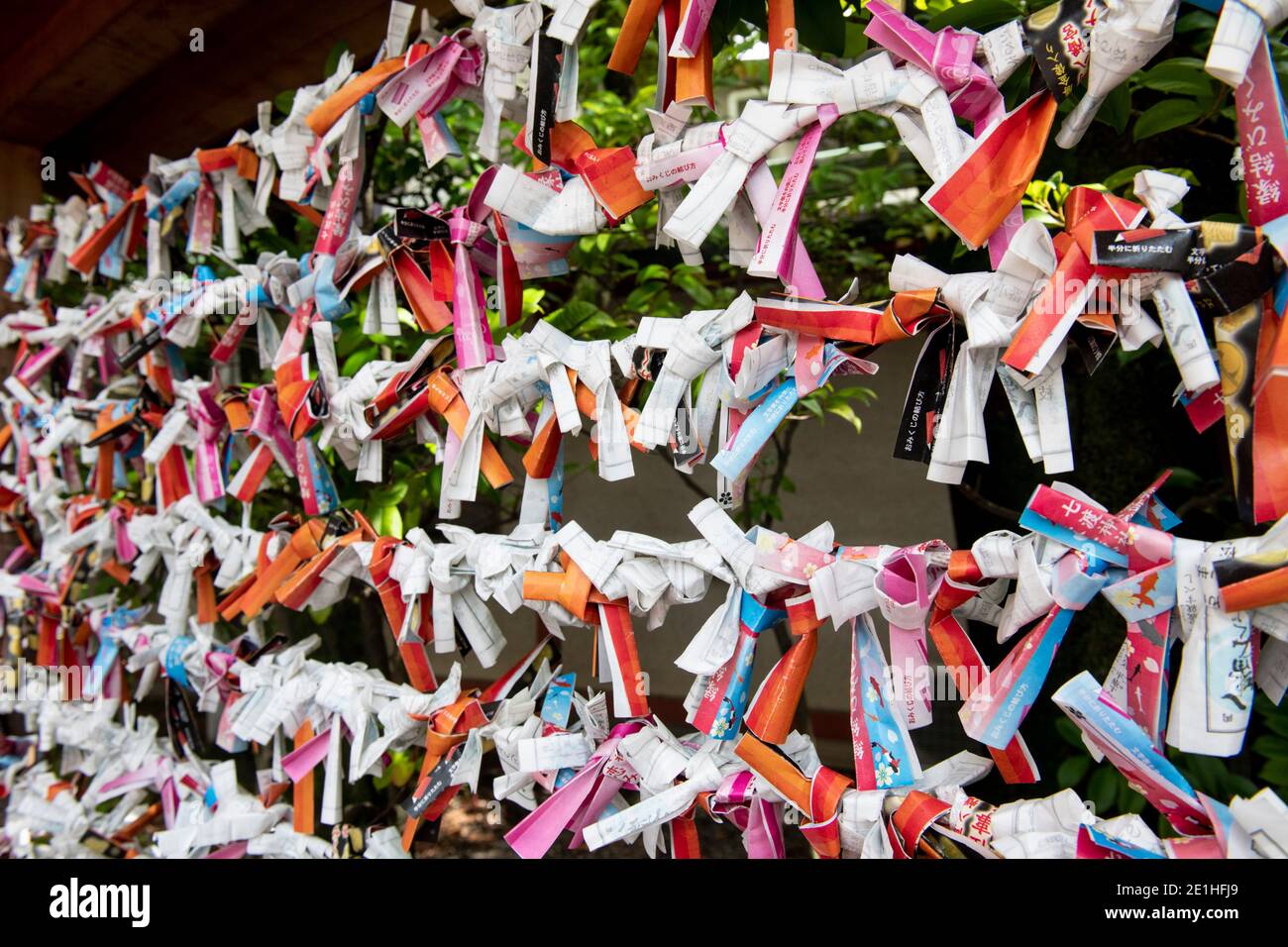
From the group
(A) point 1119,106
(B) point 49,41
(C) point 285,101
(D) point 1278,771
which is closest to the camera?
(A) point 1119,106

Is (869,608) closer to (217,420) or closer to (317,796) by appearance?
(217,420)

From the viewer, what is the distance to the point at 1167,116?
581 mm

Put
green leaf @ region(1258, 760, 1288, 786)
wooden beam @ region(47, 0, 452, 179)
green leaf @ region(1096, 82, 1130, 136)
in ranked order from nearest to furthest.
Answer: green leaf @ region(1096, 82, 1130, 136) < green leaf @ region(1258, 760, 1288, 786) < wooden beam @ region(47, 0, 452, 179)

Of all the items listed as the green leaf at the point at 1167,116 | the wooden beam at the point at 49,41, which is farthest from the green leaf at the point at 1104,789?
the wooden beam at the point at 49,41

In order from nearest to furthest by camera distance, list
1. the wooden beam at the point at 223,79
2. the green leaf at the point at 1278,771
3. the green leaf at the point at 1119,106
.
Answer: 1. the green leaf at the point at 1119,106
2. the green leaf at the point at 1278,771
3. the wooden beam at the point at 223,79

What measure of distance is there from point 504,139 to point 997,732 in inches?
41.9

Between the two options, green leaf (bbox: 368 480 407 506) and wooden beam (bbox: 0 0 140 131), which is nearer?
green leaf (bbox: 368 480 407 506)

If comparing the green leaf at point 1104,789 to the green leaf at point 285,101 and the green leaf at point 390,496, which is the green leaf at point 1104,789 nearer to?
the green leaf at point 390,496

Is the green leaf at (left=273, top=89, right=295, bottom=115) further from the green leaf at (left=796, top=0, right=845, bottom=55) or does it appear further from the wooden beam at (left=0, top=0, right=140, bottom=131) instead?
the green leaf at (left=796, top=0, right=845, bottom=55)

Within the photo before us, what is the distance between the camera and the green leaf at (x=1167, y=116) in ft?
1.88

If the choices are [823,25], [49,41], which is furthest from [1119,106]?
[49,41]

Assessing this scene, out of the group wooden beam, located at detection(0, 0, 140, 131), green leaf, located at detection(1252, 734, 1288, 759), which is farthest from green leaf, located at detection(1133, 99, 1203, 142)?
wooden beam, located at detection(0, 0, 140, 131)

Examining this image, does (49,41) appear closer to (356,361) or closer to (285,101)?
(285,101)

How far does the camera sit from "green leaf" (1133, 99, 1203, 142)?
57 centimetres
